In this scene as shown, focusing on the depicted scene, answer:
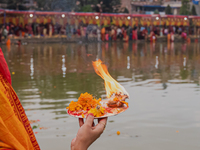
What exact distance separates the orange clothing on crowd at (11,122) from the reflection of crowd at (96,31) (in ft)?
96.1

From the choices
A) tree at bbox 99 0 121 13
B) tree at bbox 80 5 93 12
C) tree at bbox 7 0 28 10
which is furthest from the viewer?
tree at bbox 99 0 121 13

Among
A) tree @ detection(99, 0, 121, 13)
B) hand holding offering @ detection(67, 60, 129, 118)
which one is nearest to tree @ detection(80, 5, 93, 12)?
tree @ detection(99, 0, 121, 13)

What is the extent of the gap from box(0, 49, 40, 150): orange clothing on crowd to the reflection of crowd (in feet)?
96.1

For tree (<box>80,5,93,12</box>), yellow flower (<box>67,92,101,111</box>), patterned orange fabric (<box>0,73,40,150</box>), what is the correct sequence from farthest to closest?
tree (<box>80,5,93,12</box>) → yellow flower (<box>67,92,101,111</box>) → patterned orange fabric (<box>0,73,40,150</box>)

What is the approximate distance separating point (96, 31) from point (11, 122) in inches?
1314

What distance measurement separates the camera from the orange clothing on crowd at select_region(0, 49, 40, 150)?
4.62 feet

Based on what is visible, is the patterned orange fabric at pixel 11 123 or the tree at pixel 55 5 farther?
the tree at pixel 55 5

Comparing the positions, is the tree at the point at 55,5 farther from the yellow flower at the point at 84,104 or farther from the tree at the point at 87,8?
the yellow flower at the point at 84,104

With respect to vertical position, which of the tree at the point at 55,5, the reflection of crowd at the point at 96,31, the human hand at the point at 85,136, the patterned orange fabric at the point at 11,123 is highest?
the tree at the point at 55,5

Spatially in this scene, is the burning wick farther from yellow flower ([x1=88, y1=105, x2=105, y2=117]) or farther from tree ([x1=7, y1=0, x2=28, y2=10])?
tree ([x1=7, y1=0, x2=28, y2=10])

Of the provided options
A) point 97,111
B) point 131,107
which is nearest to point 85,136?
point 97,111

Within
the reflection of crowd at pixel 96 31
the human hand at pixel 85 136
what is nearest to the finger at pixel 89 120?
the human hand at pixel 85 136

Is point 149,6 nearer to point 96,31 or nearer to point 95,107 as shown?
point 96,31

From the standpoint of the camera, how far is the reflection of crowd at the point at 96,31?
3180 cm
